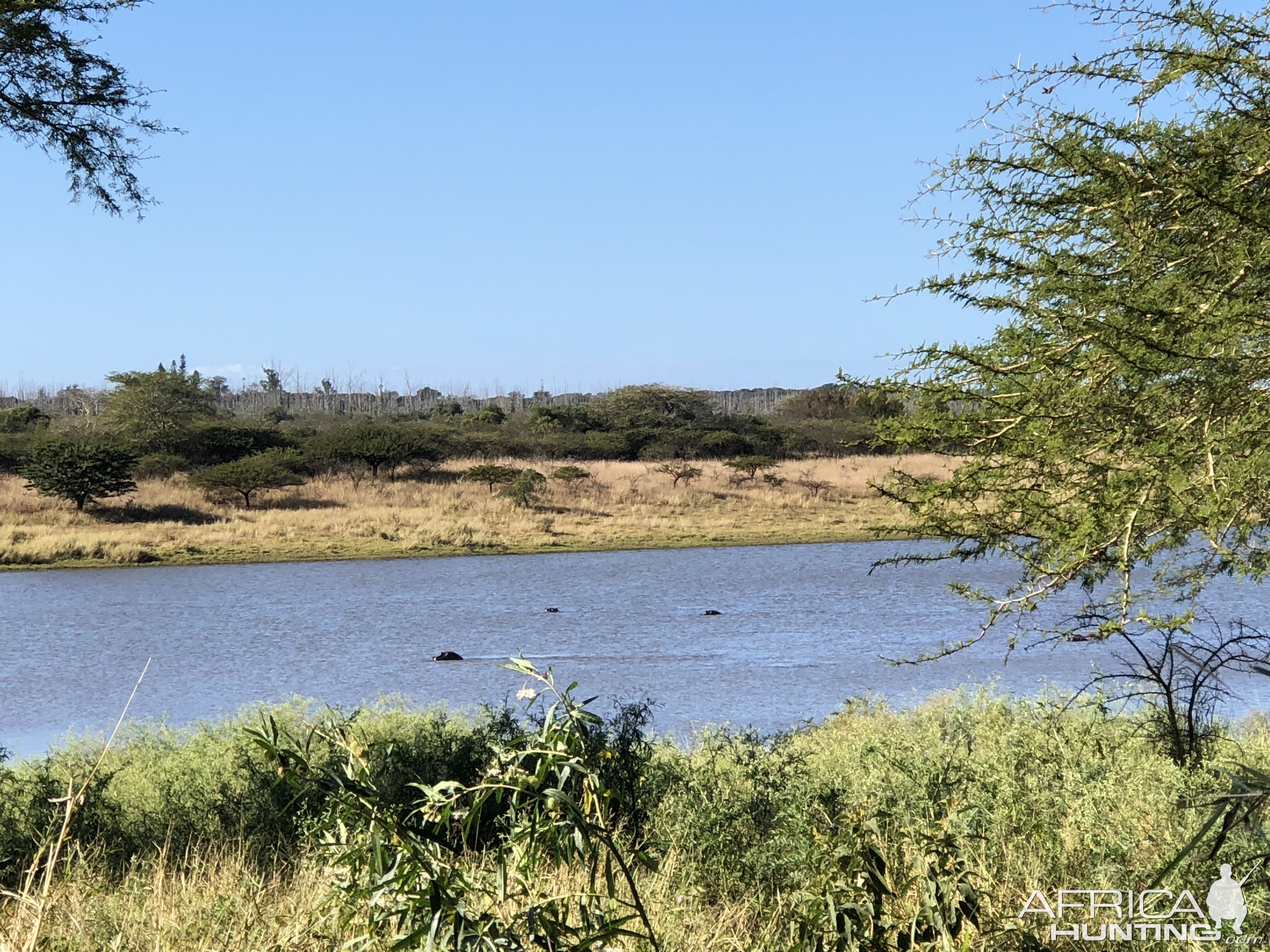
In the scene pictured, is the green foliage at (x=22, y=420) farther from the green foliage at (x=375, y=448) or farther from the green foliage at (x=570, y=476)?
the green foliage at (x=570, y=476)

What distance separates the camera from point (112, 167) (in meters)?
8.37

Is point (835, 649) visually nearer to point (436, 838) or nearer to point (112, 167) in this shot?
point (112, 167)

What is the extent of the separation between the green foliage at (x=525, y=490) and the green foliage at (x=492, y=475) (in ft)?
1.47

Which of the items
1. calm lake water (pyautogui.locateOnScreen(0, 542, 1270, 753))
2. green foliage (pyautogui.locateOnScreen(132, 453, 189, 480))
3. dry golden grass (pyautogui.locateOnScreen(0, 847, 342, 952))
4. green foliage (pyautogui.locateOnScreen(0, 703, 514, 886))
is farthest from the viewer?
green foliage (pyautogui.locateOnScreen(132, 453, 189, 480))

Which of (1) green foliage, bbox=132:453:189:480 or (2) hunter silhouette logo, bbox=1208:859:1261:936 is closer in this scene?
(2) hunter silhouette logo, bbox=1208:859:1261:936

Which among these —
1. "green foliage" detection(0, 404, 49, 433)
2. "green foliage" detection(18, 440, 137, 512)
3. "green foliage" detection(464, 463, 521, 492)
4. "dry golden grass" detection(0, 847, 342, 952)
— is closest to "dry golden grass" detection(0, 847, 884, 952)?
"dry golden grass" detection(0, 847, 342, 952)

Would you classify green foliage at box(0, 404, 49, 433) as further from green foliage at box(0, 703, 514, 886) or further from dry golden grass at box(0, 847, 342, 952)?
dry golden grass at box(0, 847, 342, 952)

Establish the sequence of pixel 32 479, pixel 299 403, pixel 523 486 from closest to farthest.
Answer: pixel 32 479 < pixel 523 486 < pixel 299 403

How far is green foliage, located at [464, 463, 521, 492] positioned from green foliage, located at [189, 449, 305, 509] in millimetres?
4970

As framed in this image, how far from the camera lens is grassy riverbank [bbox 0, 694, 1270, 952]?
3328mm

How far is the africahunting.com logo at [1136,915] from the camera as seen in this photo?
3189 mm

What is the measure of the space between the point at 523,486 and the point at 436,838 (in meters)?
32.3

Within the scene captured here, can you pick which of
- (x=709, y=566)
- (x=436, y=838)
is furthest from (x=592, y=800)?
(x=709, y=566)

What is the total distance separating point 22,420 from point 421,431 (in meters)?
19.2
